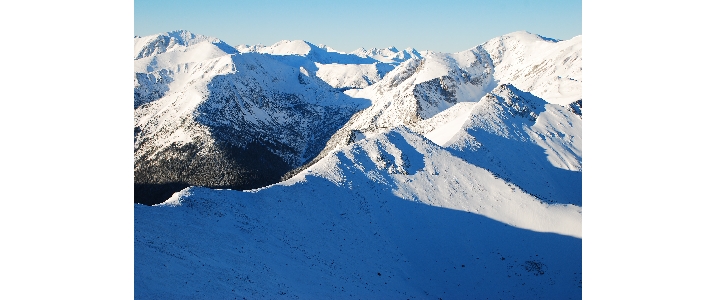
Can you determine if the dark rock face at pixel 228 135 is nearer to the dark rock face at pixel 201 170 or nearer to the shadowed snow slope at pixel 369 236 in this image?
the dark rock face at pixel 201 170

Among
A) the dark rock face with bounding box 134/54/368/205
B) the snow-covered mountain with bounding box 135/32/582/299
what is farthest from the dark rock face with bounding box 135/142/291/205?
the snow-covered mountain with bounding box 135/32/582/299

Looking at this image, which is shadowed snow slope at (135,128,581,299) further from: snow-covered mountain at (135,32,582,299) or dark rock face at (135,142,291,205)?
dark rock face at (135,142,291,205)

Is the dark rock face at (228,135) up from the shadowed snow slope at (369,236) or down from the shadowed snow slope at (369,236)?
up

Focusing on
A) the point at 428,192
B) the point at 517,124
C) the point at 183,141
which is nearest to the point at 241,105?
the point at 183,141

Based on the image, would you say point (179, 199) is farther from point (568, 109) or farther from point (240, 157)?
point (568, 109)

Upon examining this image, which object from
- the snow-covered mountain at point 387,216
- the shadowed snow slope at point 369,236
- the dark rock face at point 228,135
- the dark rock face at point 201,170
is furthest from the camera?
the dark rock face at point 228,135

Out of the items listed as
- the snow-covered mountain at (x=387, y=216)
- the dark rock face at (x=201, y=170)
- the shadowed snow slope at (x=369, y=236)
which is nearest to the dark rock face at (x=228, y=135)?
the dark rock face at (x=201, y=170)

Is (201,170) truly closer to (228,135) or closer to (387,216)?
(228,135)

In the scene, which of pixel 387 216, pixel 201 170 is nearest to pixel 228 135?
pixel 201 170

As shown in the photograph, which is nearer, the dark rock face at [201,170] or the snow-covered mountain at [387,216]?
the snow-covered mountain at [387,216]

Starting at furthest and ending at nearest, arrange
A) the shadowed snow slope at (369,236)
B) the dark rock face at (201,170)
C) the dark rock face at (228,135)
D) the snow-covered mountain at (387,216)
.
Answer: the dark rock face at (228,135), the dark rock face at (201,170), the snow-covered mountain at (387,216), the shadowed snow slope at (369,236)
